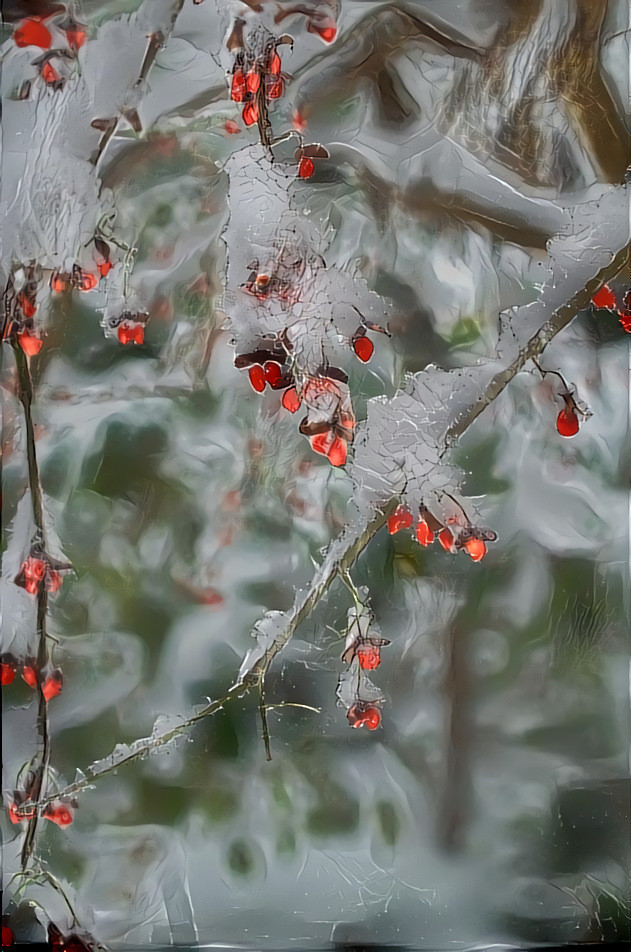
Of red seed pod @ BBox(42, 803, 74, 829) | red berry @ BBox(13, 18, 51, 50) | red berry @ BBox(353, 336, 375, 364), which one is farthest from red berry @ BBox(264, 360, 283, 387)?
red seed pod @ BBox(42, 803, 74, 829)

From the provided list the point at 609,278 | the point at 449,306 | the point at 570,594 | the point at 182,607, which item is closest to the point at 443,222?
the point at 449,306

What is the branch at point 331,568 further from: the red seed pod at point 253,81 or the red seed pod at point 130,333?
the red seed pod at point 253,81

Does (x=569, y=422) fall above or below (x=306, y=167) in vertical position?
below

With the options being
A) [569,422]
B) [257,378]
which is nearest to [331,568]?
[257,378]

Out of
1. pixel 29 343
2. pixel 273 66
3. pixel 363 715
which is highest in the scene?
pixel 273 66

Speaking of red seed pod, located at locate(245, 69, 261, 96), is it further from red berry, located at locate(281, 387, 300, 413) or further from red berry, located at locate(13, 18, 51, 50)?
red berry, located at locate(281, 387, 300, 413)

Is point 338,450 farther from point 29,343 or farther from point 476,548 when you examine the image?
point 29,343
